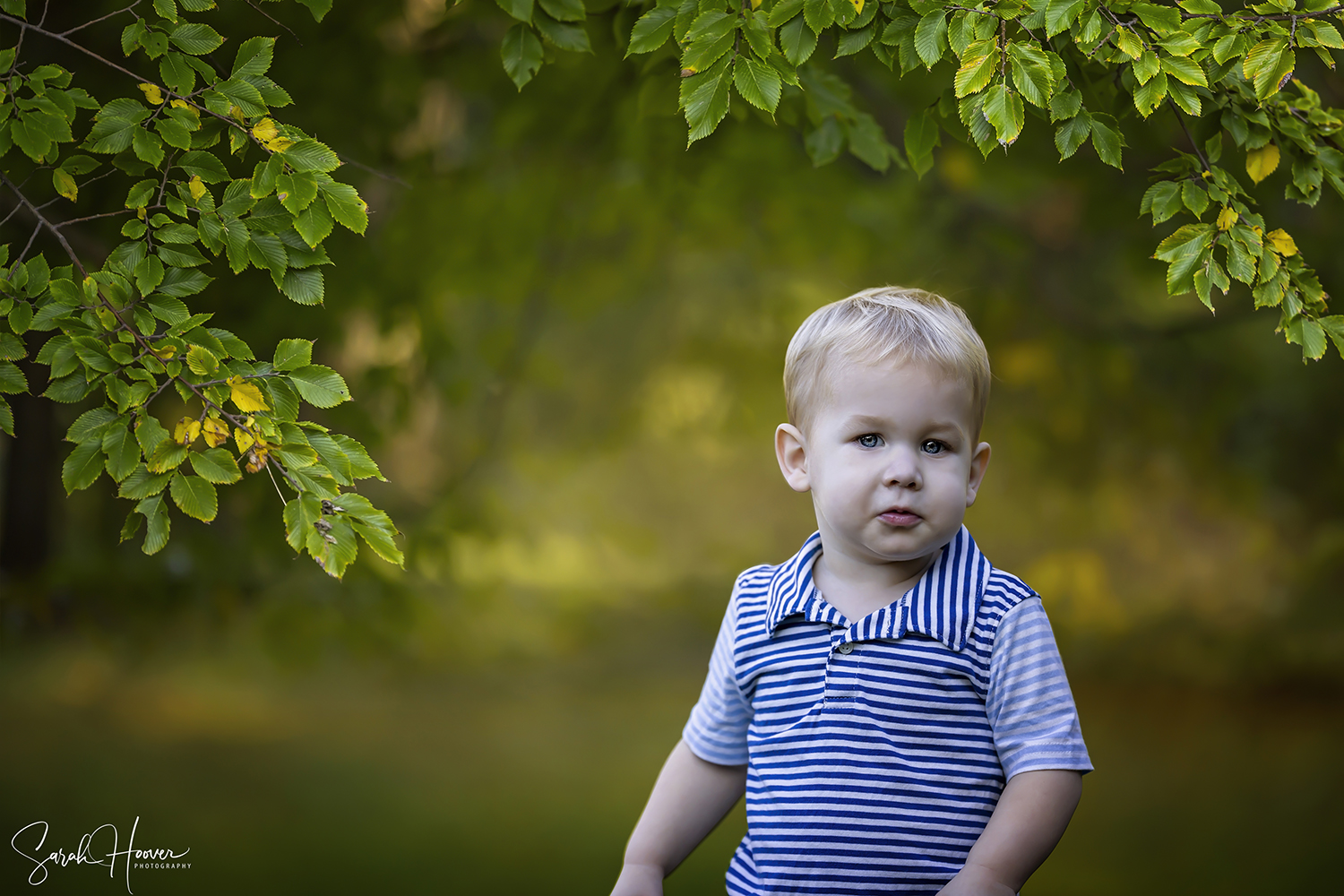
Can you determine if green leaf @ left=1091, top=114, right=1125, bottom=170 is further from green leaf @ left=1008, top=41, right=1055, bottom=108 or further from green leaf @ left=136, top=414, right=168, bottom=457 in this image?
green leaf @ left=136, top=414, right=168, bottom=457

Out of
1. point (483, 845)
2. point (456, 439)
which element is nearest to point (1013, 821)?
point (483, 845)

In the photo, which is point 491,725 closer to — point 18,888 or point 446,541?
point 446,541

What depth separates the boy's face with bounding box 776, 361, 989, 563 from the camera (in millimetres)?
1143

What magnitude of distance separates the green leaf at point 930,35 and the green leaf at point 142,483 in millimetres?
1001

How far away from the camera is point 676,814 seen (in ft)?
4.34

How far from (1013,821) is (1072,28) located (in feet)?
2.91

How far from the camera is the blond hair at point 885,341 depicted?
1.16 meters

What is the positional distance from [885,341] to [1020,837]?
54 centimetres

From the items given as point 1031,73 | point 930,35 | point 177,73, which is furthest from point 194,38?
point 1031,73

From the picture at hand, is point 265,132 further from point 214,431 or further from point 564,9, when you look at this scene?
point 564,9

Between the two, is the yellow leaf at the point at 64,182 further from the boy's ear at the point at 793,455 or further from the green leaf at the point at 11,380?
the boy's ear at the point at 793,455

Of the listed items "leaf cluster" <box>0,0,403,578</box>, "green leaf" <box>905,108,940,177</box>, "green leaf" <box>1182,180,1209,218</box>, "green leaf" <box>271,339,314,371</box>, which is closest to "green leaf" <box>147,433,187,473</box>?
"leaf cluster" <box>0,0,403,578</box>
